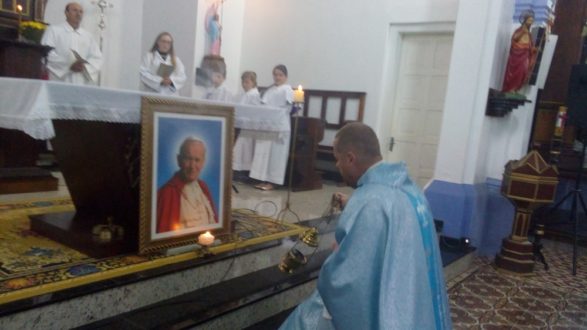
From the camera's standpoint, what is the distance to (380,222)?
166cm

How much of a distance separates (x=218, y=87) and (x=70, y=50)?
252 cm

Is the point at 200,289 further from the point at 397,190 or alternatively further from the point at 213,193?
the point at 397,190

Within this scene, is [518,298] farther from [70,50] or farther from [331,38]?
[331,38]

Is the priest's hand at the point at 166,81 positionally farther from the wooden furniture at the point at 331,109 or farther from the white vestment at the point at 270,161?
the wooden furniture at the point at 331,109

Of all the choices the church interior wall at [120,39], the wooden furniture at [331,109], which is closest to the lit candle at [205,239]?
the wooden furniture at [331,109]

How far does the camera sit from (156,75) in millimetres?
5574

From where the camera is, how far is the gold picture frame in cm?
266

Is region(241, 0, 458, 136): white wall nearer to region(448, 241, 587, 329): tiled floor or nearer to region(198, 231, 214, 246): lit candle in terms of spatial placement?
region(448, 241, 587, 329): tiled floor

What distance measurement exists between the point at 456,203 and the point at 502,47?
167 cm

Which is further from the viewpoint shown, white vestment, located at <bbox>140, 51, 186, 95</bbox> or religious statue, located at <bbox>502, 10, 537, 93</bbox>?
white vestment, located at <bbox>140, 51, 186, 95</bbox>

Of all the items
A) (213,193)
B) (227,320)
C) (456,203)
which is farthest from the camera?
(456,203)

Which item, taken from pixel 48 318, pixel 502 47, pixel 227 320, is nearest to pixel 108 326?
pixel 48 318

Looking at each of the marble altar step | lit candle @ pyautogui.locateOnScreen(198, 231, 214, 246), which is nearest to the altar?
lit candle @ pyautogui.locateOnScreen(198, 231, 214, 246)

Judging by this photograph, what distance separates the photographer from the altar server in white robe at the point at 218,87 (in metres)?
7.48
